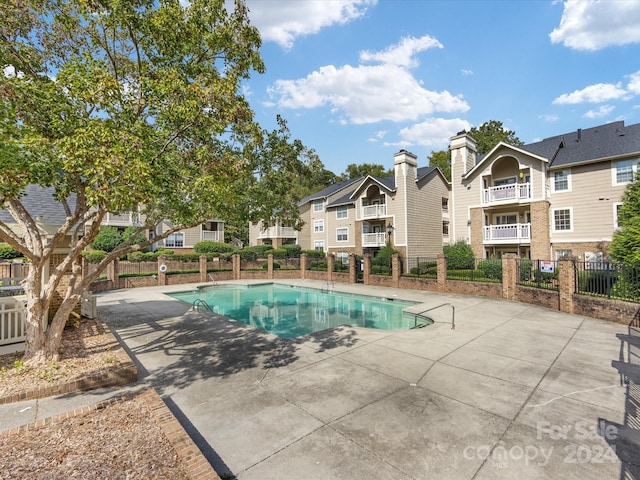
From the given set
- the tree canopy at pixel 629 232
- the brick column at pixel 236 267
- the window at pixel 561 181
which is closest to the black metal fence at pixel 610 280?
the tree canopy at pixel 629 232

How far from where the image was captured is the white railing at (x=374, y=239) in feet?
93.1

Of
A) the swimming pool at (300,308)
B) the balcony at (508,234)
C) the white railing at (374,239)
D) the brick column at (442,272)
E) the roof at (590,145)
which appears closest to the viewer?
the swimming pool at (300,308)

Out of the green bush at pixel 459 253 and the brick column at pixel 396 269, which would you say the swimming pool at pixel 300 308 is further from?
the green bush at pixel 459 253

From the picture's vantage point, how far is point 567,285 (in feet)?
39.0

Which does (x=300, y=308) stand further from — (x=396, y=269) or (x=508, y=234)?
(x=508, y=234)

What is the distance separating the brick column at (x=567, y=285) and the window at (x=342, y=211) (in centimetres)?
2314

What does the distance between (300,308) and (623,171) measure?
21634 mm

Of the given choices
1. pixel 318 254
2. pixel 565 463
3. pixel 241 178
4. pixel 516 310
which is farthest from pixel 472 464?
pixel 318 254

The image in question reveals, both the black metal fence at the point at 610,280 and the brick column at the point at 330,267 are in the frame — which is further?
the brick column at the point at 330,267

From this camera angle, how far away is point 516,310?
41.0 ft

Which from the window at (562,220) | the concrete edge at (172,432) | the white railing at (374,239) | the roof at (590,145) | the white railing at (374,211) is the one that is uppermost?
the roof at (590,145)

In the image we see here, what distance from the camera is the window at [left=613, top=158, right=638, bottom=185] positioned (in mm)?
18292

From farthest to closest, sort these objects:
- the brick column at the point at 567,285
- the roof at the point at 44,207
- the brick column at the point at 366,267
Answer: the brick column at the point at 366,267, the roof at the point at 44,207, the brick column at the point at 567,285

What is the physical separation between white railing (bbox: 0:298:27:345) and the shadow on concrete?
1122 cm
